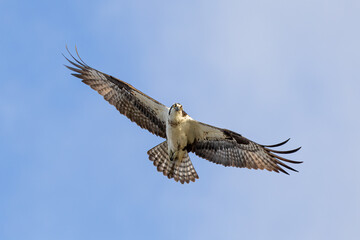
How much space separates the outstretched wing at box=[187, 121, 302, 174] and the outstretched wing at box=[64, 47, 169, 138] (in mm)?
955

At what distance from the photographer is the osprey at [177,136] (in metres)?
13.2

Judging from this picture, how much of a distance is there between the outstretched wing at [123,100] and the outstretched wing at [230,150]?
95cm

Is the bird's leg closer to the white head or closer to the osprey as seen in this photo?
the osprey

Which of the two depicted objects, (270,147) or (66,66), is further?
(66,66)

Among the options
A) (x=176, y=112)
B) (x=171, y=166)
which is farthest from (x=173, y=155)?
(x=176, y=112)

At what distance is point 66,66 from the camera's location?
Answer: 1379 centimetres

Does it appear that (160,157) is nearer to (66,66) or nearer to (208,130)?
(208,130)

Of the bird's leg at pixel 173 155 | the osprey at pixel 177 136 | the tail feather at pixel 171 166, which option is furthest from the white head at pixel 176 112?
the tail feather at pixel 171 166

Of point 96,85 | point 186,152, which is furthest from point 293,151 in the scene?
point 96,85

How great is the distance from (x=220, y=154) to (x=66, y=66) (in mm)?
4202

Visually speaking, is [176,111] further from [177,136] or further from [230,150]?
[230,150]

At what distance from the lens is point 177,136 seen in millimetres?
13336

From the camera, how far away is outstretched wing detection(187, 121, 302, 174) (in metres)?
13.0

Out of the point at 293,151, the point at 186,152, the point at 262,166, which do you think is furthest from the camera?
the point at 186,152
